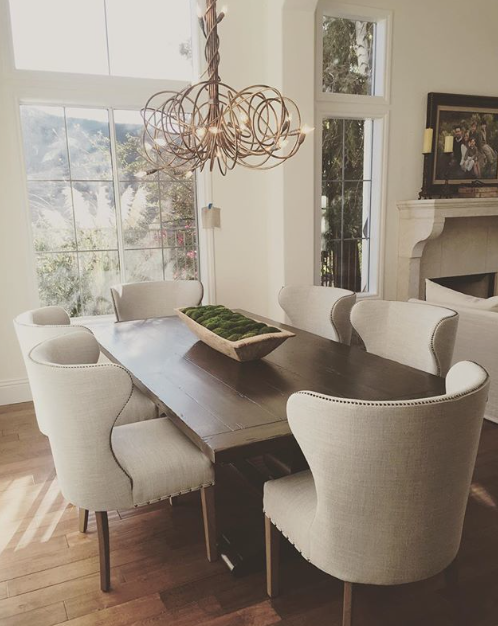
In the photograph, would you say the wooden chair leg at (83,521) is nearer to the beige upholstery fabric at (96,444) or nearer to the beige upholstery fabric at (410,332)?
the beige upholstery fabric at (96,444)

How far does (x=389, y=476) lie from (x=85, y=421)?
96cm

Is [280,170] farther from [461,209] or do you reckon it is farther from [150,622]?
[150,622]

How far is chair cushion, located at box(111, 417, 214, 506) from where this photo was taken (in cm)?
185

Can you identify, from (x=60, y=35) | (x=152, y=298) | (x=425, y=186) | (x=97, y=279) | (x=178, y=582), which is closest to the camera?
(x=178, y=582)

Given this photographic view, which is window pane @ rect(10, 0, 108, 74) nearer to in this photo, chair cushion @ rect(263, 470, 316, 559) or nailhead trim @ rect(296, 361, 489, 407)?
chair cushion @ rect(263, 470, 316, 559)

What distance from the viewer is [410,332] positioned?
8.03 feet

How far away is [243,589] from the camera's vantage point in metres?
1.94

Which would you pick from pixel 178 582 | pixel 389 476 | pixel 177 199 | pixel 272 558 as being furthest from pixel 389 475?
pixel 177 199

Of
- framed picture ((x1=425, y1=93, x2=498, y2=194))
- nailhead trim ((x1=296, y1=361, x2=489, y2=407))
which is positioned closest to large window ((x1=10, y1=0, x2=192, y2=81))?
framed picture ((x1=425, y1=93, x2=498, y2=194))

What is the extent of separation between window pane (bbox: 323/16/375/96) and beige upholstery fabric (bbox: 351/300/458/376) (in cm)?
272

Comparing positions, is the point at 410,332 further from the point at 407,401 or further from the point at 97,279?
the point at 97,279

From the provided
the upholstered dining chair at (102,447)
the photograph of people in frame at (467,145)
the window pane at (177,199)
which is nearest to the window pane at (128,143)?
the window pane at (177,199)

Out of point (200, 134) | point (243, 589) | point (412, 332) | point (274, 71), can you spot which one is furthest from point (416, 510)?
point (274, 71)

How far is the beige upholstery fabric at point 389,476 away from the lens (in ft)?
4.15
